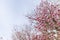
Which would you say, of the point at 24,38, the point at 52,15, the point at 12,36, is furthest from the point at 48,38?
the point at 12,36

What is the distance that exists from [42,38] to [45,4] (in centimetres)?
166

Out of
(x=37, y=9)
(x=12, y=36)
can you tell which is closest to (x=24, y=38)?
(x=12, y=36)

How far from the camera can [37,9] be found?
10.3 m

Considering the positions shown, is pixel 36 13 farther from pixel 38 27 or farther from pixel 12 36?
pixel 12 36

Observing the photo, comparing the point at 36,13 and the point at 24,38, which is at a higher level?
the point at 36,13

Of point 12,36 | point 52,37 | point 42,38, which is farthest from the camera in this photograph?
point 12,36

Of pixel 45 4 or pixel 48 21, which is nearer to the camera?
pixel 48 21

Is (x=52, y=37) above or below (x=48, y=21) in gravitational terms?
Answer: below

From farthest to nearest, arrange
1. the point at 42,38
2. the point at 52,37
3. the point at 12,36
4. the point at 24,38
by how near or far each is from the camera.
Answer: the point at 12,36 < the point at 24,38 < the point at 42,38 < the point at 52,37

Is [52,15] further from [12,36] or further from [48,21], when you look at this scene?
[12,36]

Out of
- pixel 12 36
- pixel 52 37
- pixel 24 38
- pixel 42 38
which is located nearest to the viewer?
pixel 52 37

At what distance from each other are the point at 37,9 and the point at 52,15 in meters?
1.27

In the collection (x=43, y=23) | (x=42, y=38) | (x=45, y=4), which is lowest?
(x=42, y=38)

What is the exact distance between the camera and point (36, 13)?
10047 mm
